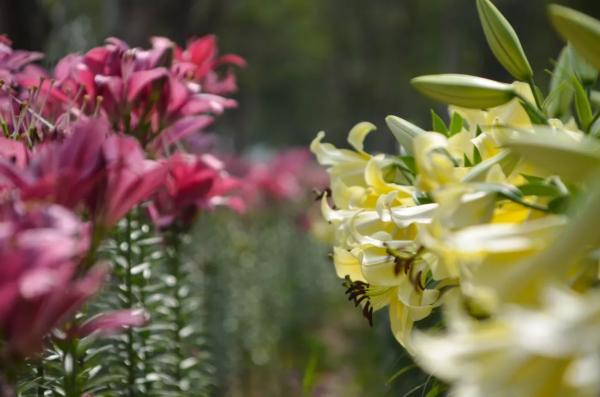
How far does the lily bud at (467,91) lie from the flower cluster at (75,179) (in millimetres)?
230

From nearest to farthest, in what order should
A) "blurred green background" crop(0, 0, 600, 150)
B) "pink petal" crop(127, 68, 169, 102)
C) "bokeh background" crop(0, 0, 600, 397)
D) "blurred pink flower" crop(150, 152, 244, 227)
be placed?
"pink petal" crop(127, 68, 169, 102), "blurred pink flower" crop(150, 152, 244, 227), "bokeh background" crop(0, 0, 600, 397), "blurred green background" crop(0, 0, 600, 150)

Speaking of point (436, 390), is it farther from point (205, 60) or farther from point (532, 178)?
point (205, 60)

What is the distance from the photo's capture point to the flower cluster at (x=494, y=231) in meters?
0.26

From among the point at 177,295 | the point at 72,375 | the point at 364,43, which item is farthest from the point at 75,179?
the point at 364,43

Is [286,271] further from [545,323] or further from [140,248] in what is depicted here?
[545,323]

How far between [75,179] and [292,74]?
38.5 feet

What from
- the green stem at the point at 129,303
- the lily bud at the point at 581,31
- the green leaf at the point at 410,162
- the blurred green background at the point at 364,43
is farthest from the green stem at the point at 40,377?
the blurred green background at the point at 364,43

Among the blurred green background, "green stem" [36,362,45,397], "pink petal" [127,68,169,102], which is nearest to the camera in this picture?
"green stem" [36,362,45,397]

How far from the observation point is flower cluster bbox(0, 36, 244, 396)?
303 millimetres

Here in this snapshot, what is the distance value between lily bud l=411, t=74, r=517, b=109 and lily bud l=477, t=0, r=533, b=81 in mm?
62

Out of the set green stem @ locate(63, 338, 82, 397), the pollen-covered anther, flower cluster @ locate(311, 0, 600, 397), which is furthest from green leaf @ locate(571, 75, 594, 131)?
green stem @ locate(63, 338, 82, 397)

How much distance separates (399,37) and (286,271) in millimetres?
5796

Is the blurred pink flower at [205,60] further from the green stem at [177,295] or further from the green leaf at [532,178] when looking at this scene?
the green leaf at [532,178]

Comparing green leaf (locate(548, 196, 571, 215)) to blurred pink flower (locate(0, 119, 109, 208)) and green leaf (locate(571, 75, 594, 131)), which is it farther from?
blurred pink flower (locate(0, 119, 109, 208))
